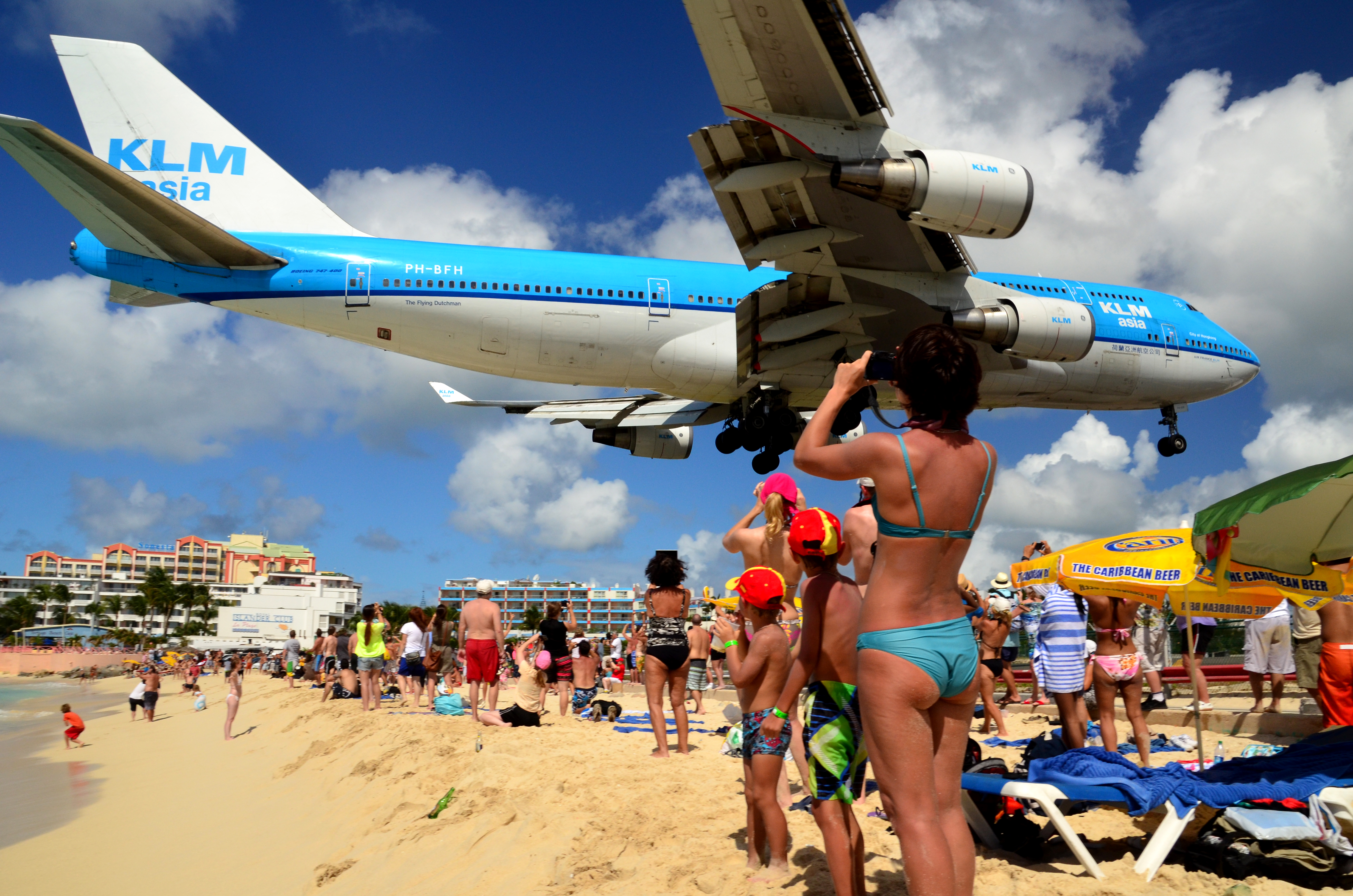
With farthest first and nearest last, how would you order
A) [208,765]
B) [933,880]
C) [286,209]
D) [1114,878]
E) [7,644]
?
[7,644], [208,765], [286,209], [1114,878], [933,880]

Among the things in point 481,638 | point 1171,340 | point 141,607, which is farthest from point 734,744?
point 141,607

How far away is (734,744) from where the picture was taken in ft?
20.8

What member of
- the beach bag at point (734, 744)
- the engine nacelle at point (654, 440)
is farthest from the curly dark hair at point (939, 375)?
the engine nacelle at point (654, 440)

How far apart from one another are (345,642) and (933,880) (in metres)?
16.1

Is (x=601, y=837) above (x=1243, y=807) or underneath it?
underneath

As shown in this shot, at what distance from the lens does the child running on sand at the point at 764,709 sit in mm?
3475

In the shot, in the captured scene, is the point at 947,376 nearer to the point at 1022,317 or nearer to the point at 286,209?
the point at 1022,317

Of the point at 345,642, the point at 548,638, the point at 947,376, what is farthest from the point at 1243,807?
the point at 345,642

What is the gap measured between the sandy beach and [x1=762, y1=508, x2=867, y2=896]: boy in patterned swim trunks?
644 millimetres

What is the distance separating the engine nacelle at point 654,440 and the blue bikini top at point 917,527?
13544mm

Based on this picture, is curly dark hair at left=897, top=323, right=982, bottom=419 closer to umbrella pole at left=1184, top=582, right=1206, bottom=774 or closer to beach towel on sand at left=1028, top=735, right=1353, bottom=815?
beach towel on sand at left=1028, top=735, right=1353, bottom=815

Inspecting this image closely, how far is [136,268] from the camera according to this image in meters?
11.4

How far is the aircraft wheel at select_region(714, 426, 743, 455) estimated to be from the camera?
1408 cm

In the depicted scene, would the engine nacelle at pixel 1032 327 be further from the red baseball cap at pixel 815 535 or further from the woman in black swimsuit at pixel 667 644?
the red baseball cap at pixel 815 535
